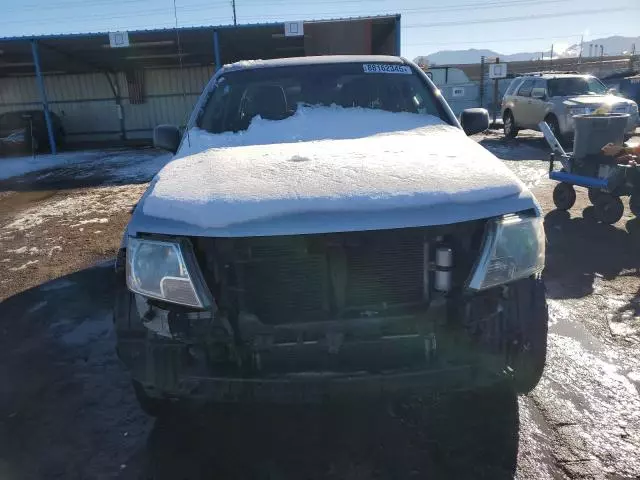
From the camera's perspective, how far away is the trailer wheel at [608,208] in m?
5.99

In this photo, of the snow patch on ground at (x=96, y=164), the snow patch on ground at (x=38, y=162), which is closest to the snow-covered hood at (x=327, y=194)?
the snow patch on ground at (x=96, y=164)

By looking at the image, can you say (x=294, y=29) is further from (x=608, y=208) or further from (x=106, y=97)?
(x=608, y=208)

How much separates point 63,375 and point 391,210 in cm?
251

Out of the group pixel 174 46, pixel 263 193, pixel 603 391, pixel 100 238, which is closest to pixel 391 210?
pixel 263 193

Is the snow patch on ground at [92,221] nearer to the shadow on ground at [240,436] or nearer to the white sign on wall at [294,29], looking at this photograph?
the shadow on ground at [240,436]

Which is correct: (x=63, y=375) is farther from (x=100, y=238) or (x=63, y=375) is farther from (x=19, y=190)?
(x=19, y=190)

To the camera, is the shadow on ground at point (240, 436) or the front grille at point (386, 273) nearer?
the front grille at point (386, 273)

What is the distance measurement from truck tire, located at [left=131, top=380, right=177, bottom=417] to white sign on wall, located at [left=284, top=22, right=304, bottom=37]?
12.6 m

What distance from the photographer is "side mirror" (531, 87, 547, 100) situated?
13.6 metres

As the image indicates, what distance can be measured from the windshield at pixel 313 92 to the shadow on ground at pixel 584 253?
6.23 feet

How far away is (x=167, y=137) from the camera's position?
3887mm

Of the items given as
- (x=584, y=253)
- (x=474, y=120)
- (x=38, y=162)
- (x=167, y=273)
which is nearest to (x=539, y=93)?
(x=584, y=253)

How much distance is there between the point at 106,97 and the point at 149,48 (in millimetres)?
4156

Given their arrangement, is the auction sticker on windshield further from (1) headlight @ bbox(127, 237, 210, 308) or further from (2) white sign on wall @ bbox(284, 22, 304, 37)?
(2) white sign on wall @ bbox(284, 22, 304, 37)
